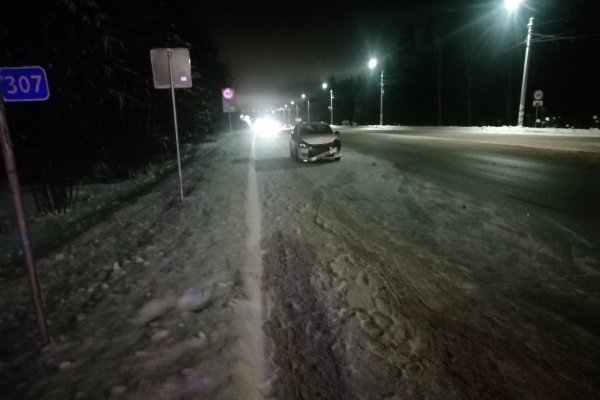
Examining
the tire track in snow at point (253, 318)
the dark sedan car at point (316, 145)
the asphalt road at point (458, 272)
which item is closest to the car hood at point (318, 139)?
the dark sedan car at point (316, 145)

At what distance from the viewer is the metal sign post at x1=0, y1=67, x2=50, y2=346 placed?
3.06m

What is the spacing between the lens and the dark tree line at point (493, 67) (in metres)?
41.8

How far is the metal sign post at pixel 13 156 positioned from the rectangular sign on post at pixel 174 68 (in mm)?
5007

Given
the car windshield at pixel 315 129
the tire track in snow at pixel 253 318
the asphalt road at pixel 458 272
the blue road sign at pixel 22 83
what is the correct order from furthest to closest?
1. the car windshield at pixel 315 129
2. the blue road sign at pixel 22 83
3. the asphalt road at pixel 458 272
4. the tire track in snow at pixel 253 318

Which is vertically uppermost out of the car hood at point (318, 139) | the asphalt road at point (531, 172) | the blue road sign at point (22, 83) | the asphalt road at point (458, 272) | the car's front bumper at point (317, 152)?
the blue road sign at point (22, 83)

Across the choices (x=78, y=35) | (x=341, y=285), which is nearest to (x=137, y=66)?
(x=78, y=35)

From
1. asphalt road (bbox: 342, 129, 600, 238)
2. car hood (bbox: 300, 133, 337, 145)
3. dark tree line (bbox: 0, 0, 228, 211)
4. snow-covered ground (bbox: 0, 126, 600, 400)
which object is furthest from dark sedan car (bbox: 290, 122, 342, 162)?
snow-covered ground (bbox: 0, 126, 600, 400)

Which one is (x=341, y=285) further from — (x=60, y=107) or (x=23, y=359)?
(x=60, y=107)

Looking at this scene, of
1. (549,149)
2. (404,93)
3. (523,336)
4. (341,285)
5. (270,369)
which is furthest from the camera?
(404,93)

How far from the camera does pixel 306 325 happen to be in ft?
12.4

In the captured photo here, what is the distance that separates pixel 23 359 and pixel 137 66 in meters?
12.0

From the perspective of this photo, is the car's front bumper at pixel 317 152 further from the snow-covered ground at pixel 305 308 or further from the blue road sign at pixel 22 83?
the blue road sign at pixel 22 83

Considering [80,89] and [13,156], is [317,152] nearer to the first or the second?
[80,89]

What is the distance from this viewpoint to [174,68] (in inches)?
336
